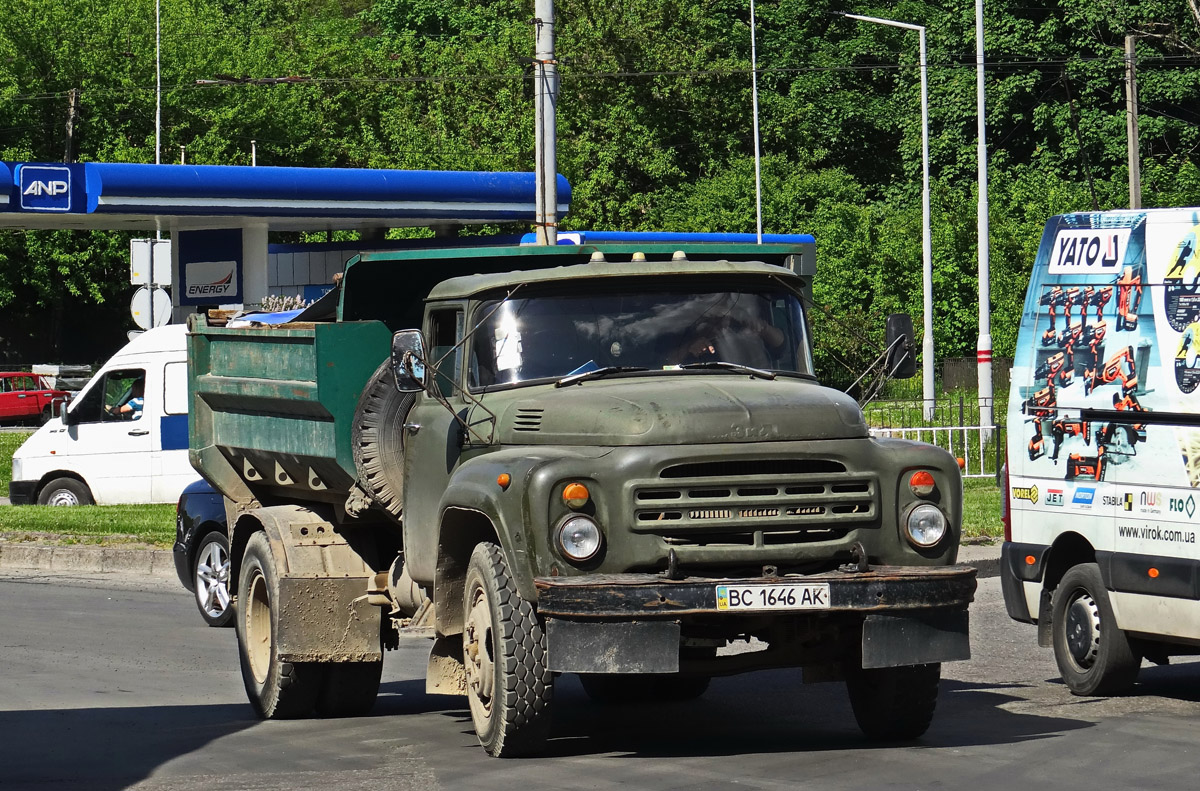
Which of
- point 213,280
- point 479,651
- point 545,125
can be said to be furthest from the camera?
point 213,280

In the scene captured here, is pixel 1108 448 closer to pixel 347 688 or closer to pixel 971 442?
pixel 347 688

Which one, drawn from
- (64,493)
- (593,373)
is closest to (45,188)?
(64,493)

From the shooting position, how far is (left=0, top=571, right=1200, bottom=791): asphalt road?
25.9 ft

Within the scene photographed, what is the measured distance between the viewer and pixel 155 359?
69.9 ft

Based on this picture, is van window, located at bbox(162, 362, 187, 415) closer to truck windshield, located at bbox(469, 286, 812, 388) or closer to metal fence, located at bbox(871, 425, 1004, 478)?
metal fence, located at bbox(871, 425, 1004, 478)

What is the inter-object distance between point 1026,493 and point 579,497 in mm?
3840

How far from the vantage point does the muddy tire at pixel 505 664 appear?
800cm

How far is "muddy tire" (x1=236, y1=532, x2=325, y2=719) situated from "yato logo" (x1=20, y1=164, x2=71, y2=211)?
818 inches

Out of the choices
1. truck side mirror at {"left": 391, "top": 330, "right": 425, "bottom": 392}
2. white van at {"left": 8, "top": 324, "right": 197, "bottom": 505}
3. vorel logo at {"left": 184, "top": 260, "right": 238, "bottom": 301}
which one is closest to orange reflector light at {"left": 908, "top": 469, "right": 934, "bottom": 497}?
truck side mirror at {"left": 391, "top": 330, "right": 425, "bottom": 392}

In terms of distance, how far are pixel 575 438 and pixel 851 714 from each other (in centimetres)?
263

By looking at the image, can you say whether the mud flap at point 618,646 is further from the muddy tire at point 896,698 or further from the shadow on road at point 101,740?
the shadow on road at point 101,740

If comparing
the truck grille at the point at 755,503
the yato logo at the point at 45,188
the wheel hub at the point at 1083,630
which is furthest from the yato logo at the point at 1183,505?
the yato logo at the point at 45,188

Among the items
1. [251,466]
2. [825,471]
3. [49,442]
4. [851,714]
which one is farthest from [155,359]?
[825,471]

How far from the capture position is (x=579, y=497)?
25.8ft
